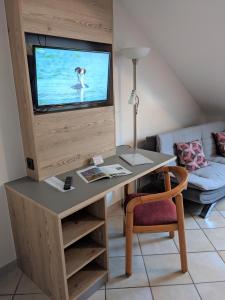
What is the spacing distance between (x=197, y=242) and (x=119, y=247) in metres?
0.68

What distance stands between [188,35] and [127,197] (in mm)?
1671

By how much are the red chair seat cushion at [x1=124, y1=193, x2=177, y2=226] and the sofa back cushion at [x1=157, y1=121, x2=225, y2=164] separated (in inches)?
38.5

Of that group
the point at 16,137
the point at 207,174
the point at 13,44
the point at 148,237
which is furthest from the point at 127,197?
the point at 13,44

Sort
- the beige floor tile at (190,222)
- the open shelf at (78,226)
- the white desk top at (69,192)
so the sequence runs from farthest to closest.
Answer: the beige floor tile at (190,222)
the open shelf at (78,226)
the white desk top at (69,192)

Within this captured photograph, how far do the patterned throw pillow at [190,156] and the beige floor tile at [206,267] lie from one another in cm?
105

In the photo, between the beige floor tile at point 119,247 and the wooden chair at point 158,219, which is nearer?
the wooden chair at point 158,219

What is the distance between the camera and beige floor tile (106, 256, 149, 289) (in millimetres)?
1724

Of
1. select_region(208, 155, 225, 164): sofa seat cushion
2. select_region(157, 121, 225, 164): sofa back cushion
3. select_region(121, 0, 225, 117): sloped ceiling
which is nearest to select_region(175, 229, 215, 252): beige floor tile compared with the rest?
select_region(157, 121, 225, 164): sofa back cushion

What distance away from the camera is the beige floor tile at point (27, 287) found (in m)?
1.68

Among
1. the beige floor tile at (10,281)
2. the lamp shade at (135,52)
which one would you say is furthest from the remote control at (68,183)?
the lamp shade at (135,52)

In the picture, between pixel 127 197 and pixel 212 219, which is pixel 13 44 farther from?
pixel 212 219

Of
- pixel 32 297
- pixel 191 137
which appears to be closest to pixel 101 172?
pixel 32 297

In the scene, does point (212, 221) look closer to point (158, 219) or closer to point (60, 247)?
point (158, 219)

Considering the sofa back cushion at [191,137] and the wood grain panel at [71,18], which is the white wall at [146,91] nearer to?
the sofa back cushion at [191,137]
